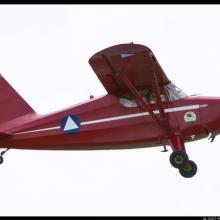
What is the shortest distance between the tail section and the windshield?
4.27 metres

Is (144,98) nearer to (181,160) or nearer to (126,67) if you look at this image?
(126,67)

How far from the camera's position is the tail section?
54.8 feet

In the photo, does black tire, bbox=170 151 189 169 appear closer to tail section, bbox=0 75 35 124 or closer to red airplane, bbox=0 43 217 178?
red airplane, bbox=0 43 217 178

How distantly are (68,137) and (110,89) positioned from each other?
5.44 feet

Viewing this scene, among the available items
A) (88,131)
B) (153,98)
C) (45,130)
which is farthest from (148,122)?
(45,130)

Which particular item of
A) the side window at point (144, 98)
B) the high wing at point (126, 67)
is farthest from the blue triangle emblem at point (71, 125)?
the side window at point (144, 98)

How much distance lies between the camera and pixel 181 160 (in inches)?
552

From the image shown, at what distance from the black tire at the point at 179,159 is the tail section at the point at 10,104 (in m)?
4.78

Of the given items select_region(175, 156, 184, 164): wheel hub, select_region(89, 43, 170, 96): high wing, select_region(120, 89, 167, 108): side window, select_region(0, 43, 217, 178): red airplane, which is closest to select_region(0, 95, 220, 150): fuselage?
select_region(0, 43, 217, 178): red airplane

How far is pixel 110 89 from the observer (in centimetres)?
1506

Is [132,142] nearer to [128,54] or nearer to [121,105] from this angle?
[121,105]

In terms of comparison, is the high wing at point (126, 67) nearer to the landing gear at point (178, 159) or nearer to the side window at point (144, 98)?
the side window at point (144, 98)

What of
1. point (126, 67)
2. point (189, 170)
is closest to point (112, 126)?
point (126, 67)

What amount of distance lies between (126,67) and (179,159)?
2525 mm
